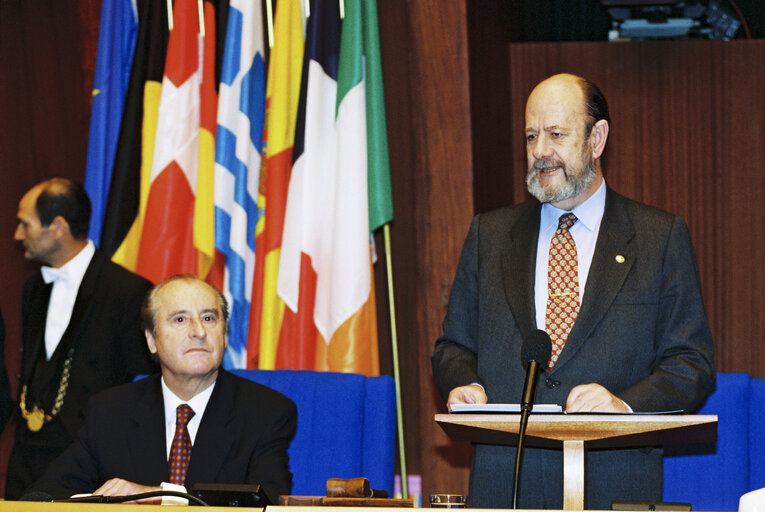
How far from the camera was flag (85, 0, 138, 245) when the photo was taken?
4.93m

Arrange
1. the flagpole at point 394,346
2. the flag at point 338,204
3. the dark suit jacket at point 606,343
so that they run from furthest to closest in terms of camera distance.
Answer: the flagpole at point 394,346 → the flag at point 338,204 → the dark suit jacket at point 606,343

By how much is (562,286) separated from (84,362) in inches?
91.3

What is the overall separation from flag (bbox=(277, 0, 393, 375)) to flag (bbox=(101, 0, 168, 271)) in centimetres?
80

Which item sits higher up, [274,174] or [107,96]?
[107,96]

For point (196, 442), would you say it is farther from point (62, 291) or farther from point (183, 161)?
point (183, 161)

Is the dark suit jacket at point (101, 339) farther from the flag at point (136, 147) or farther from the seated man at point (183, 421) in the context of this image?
the seated man at point (183, 421)

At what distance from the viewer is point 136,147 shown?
4926 millimetres

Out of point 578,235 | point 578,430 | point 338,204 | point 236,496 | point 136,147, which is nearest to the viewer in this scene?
point 236,496

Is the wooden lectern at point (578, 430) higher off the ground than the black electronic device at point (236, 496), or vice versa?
the wooden lectern at point (578, 430)

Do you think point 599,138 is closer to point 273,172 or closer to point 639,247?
point 639,247

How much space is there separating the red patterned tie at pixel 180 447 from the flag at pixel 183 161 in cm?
135

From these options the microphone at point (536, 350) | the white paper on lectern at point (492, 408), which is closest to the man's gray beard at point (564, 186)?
the microphone at point (536, 350)

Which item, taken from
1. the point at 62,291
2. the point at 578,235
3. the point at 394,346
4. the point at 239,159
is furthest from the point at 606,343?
the point at 62,291

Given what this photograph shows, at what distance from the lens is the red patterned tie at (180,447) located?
3.28 m
